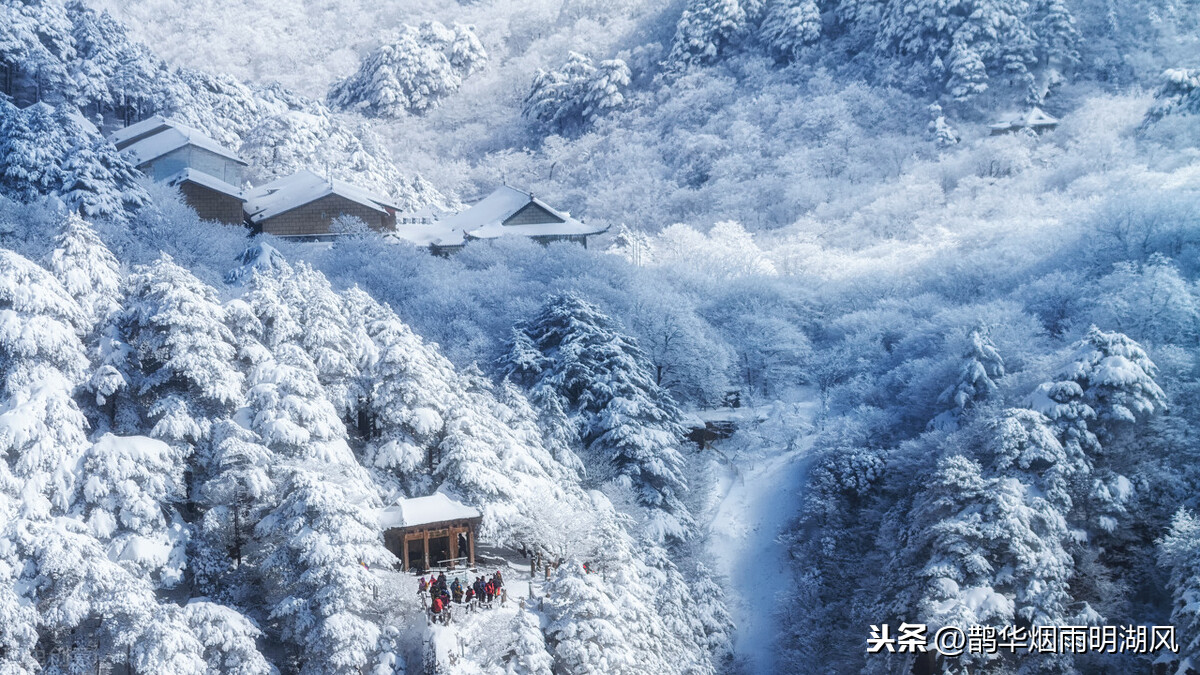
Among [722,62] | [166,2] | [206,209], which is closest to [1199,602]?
[206,209]

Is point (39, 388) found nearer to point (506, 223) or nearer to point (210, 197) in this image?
point (210, 197)

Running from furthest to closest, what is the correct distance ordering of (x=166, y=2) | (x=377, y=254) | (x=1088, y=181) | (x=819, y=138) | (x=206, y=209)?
1. (x=166, y=2)
2. (x=819, y=138)
3. (x=1088, y=181)
4. (x=206, y=209)
5. (x=377, y=254)

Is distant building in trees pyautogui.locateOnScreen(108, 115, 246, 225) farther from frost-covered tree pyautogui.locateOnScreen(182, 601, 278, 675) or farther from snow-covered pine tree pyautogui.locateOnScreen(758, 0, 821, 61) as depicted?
snow-covered pine tree pyautogui.locateOnScreen(758, 0, 821, 61)

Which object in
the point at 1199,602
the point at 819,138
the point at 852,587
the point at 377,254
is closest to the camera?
the point at 1199,602

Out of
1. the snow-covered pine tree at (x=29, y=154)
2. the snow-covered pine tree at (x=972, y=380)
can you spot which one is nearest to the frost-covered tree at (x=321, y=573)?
the snow-covered pine tree at (x=29, y=154)

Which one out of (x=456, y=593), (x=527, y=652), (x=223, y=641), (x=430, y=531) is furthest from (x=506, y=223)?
(x=223, y=641)

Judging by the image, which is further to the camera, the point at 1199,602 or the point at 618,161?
the point at 618,161

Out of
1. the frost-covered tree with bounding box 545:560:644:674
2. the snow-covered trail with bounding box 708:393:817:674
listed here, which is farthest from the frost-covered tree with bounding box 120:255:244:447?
the snow-covered trail with bounding box 708:393:817:674

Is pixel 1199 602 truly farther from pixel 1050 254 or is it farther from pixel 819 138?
pixel 819 138
